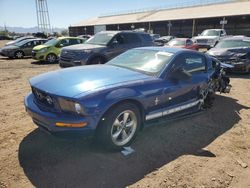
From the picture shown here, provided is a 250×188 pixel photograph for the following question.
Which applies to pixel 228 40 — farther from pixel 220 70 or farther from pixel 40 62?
pixel 40 62

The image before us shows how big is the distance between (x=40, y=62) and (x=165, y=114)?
43.2ft

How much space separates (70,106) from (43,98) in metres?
0.63

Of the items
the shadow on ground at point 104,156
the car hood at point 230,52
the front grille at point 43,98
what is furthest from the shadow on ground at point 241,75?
the front grille at point 43,98

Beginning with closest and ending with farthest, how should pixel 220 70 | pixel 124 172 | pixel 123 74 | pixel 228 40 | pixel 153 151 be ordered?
pixel 124 172, pixel 153 151, pixel 123 74, pixel 220 70, pixel 228 40

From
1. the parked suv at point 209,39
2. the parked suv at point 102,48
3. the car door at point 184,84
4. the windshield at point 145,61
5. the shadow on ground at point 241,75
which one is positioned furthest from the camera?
the parked suv at point 209,39

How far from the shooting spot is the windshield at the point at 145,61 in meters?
4.66

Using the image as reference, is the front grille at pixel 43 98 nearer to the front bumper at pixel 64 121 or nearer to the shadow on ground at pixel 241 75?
the front bumper at pixel 64 121

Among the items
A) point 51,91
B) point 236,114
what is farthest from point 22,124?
point 236,114

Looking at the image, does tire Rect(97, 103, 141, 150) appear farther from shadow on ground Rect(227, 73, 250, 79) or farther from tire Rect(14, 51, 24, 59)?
Result: tire Rect(14, 51, 24, 59)

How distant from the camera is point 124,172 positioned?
351cm

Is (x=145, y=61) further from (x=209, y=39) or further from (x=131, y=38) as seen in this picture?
(x=209, y=39)

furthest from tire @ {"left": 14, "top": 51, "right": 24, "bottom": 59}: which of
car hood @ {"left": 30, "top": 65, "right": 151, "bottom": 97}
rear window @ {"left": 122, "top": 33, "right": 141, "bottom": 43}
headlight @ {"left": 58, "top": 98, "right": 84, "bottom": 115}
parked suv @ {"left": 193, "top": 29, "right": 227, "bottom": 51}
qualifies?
headlight @ {"left": 58, "top": 98, "right": 84, "bottom": 115}

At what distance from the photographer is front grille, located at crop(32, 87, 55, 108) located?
3706mm

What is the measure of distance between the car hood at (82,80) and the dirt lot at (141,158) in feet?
3.16
